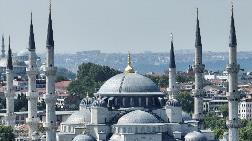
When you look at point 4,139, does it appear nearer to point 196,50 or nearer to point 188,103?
point 196,50

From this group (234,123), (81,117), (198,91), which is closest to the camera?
(234,123)

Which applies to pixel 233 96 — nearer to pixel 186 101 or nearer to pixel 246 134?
pixel 246 134

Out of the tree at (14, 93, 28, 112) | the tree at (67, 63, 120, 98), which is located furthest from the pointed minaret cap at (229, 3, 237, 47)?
the tree at (67, 63, 120, 98)

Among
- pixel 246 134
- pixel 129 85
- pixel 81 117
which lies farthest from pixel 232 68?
pixel 246 134

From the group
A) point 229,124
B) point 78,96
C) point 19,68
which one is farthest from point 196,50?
point 19,68

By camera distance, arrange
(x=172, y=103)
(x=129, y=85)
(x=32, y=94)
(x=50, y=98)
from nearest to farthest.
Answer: (x=50, y=98) < (x=172, y=103) < (x=129, y=85) < (x=32, y=94)

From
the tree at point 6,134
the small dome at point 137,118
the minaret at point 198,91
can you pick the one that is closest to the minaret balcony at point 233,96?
the small dome at point 137,118
